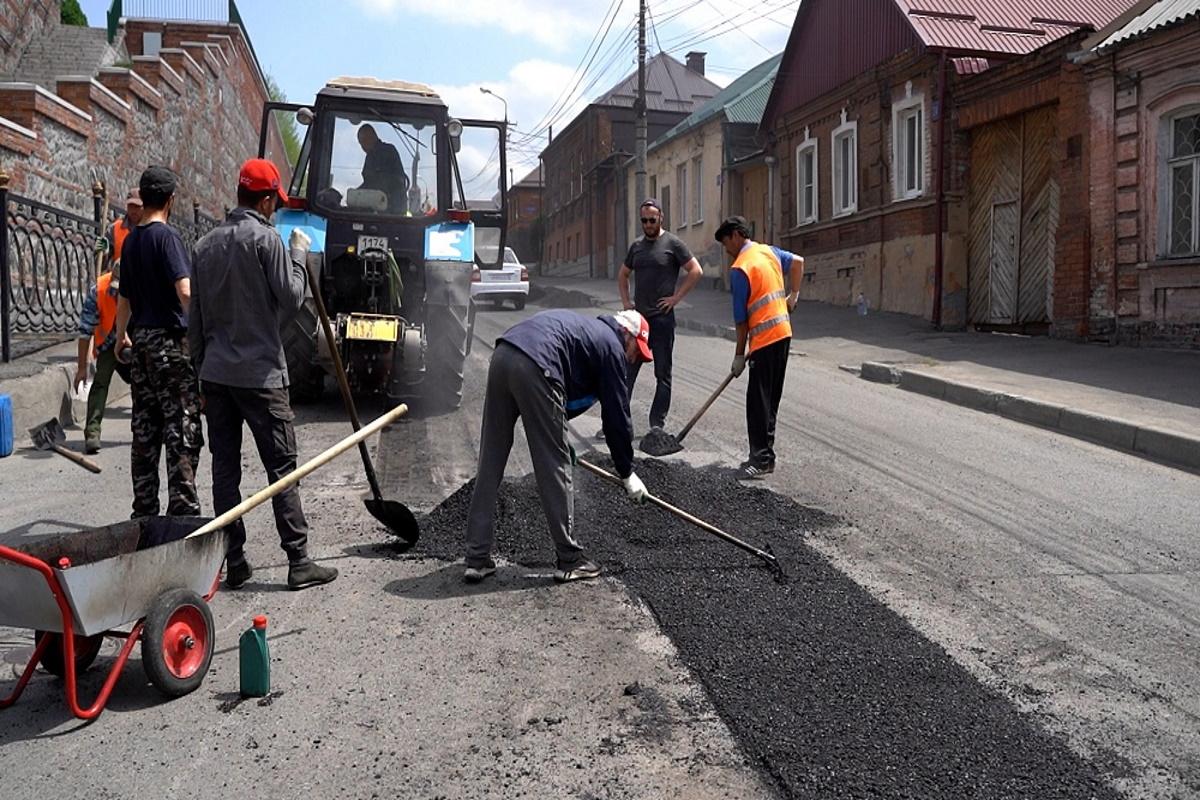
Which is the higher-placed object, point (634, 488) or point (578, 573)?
point (634, 488)

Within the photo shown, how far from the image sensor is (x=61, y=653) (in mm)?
3611

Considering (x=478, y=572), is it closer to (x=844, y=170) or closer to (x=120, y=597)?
(x=120, y=597)

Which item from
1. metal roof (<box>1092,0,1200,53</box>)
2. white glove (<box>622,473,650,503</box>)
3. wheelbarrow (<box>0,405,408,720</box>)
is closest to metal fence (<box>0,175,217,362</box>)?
wheelbarrow (<box>0,405,408,720</box>)

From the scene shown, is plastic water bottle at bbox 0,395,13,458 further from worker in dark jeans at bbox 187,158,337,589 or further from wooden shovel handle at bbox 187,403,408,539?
wooden shovel handle at bbox 187,403,408,539

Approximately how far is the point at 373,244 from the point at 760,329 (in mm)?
3964

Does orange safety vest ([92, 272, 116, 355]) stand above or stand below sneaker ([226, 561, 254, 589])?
above

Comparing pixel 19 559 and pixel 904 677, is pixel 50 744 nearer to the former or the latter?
pixel 19 559

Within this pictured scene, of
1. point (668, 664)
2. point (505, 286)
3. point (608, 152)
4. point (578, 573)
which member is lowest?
point (668, 664)

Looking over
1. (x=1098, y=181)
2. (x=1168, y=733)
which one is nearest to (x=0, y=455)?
(x=1168, y=733)

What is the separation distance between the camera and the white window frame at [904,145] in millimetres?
18562

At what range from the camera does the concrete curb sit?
7797 mm

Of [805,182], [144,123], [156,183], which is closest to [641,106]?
[805,182]

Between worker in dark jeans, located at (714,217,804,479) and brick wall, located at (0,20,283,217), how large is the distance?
26.0 ft

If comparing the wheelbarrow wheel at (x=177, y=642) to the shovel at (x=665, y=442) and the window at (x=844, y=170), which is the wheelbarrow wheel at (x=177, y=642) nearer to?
the shovel at (x=665, y=442)
